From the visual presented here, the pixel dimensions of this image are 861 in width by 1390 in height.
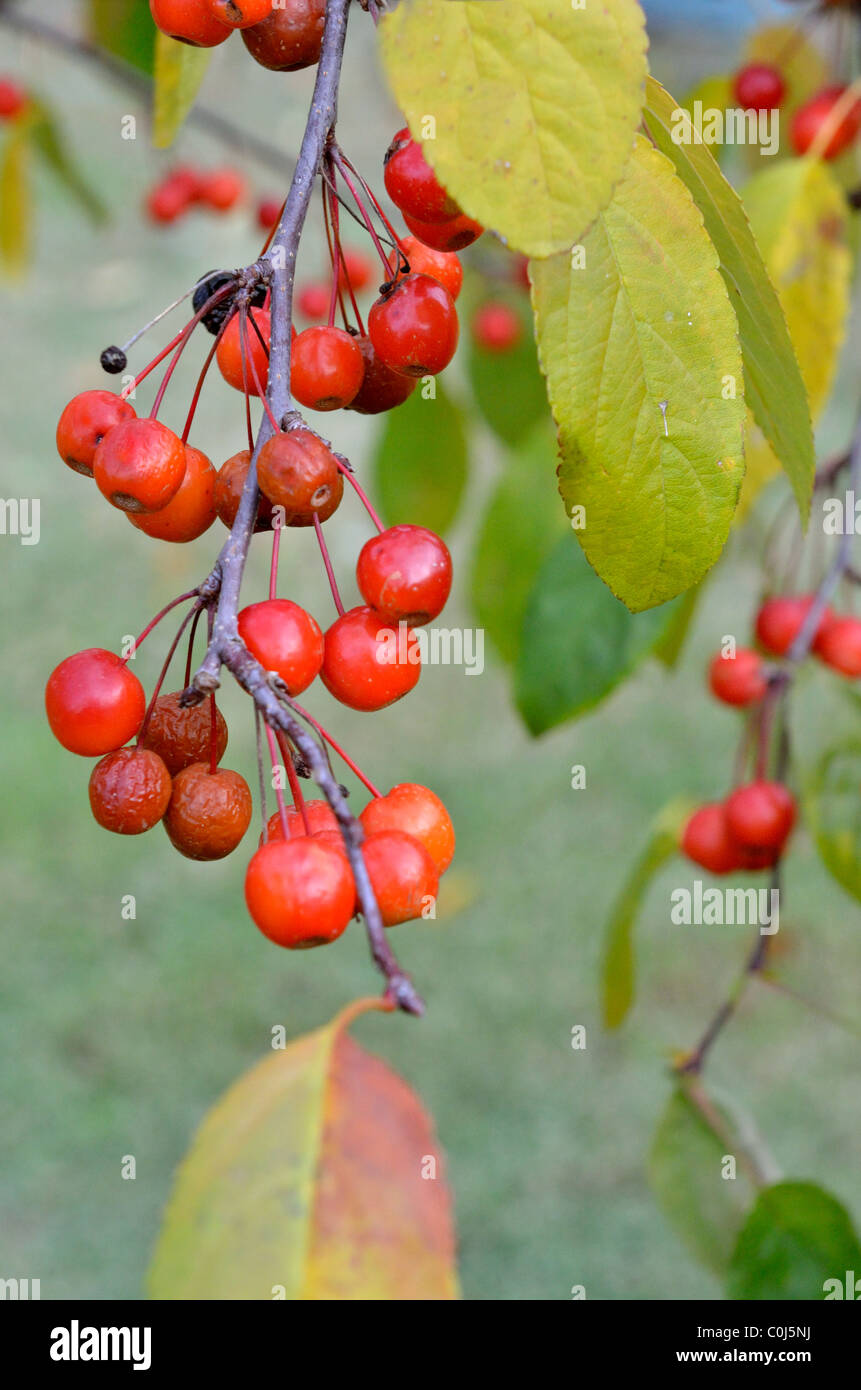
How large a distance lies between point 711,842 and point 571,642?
37 cm

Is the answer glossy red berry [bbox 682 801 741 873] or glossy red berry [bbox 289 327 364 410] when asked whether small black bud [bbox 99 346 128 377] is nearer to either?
glossy red berry [bbox 289 327 364 410]

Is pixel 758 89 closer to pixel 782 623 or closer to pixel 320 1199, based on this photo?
pixel 782 623

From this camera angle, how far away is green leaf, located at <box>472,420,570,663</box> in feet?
4.80

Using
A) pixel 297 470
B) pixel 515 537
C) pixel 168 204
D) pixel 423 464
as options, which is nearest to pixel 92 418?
pixel 297 470

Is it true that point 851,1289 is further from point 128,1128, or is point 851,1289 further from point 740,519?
point 128,1128

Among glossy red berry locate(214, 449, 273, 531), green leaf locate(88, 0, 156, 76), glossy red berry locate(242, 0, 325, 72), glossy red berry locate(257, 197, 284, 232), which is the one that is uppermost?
glossy red berry locate(257, 197, 284, 232)

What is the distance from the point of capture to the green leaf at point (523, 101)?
1.67ft

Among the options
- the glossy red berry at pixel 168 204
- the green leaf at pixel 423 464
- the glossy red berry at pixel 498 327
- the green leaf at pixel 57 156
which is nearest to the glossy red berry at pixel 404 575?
the green leaf at pixel 423 464

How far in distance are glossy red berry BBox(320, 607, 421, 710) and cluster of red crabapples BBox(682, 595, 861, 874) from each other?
83 centimetres

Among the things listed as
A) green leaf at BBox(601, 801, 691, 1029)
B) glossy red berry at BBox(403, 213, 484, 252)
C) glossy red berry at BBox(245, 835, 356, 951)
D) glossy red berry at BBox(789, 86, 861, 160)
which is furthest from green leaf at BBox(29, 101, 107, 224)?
glossy red berry at BBox(245, 835, 356, 951)

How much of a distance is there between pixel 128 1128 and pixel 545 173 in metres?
2.67

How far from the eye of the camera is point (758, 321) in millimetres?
680

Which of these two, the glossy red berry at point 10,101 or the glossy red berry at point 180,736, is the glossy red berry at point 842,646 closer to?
the glossy red berry at point 180,736

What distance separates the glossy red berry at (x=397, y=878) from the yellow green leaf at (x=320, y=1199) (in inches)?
2.0
